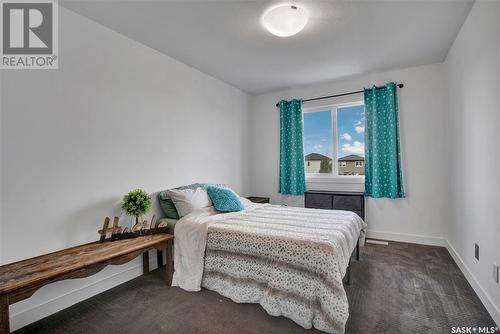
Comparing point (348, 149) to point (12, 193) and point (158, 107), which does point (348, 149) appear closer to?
point (158, 107)

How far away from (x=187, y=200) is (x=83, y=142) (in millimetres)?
1157

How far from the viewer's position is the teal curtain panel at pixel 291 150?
434cm

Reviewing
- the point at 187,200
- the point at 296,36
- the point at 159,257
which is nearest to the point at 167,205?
the point at 187,200

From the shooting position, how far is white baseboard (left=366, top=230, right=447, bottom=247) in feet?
11.3

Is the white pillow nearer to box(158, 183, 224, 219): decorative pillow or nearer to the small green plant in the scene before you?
box(158, 183, 224, 219): decorative pillow

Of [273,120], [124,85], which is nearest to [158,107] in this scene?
[124,85]

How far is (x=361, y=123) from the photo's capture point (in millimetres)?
4035

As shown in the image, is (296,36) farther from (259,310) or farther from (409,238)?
(409,238)

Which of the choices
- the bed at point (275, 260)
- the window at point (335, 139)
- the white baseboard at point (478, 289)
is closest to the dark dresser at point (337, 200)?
the window at point (335, 139)

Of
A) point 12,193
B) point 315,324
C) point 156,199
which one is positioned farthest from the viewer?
point 156,199

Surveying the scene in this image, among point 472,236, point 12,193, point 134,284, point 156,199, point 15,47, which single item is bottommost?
point 134,284

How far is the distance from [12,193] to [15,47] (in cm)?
114

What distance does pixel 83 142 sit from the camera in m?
2.28

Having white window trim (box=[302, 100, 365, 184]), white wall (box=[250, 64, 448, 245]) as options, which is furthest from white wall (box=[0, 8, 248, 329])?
white wall (box=[250, 64, 448, 245])
